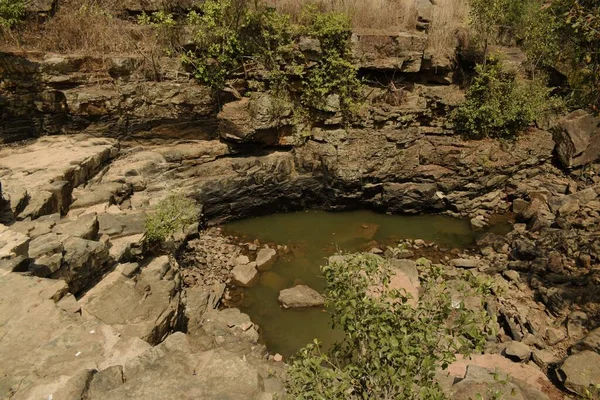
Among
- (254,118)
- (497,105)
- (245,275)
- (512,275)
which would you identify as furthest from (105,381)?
(497,105)

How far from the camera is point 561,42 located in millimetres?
10633

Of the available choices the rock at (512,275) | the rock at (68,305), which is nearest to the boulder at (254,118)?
the rock at (512,275)

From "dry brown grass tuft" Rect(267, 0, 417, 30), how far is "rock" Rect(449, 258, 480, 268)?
24.2 ft

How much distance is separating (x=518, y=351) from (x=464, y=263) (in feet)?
9.57

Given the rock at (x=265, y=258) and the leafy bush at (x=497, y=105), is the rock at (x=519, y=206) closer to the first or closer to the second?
the leafy bush at (x=497, y=105)

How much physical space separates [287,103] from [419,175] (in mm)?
4291

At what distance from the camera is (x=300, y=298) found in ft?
27.3

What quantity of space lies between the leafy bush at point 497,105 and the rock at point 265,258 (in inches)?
269

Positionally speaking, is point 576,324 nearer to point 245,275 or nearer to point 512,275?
point 512,275

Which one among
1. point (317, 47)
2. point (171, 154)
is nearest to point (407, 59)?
point (317, 47)

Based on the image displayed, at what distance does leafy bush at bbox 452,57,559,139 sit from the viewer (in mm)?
11844

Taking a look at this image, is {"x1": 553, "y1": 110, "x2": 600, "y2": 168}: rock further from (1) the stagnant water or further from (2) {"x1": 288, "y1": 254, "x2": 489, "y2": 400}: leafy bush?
(2) {"x1": 288, "y1": 254, "x2": 489, "y2": 400}: leafy bush

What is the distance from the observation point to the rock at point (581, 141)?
11906mm

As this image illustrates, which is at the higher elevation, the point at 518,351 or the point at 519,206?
the point at 519,206
